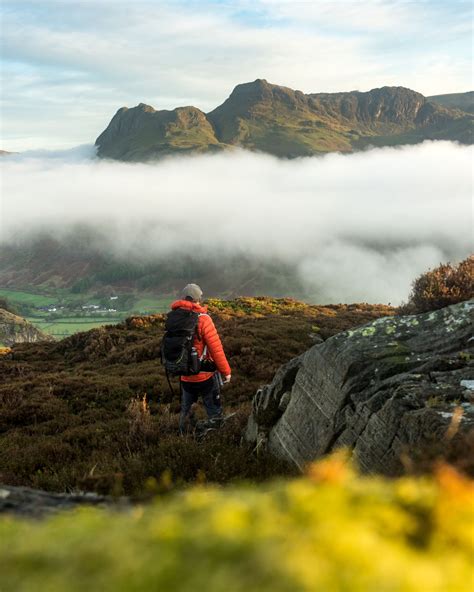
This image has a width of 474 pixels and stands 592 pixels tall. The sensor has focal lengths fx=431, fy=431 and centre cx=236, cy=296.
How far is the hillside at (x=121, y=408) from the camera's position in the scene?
7238mm

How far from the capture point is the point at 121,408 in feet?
42.7

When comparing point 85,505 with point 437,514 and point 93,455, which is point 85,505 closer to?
point 437,514

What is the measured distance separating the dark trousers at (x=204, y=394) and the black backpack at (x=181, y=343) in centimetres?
66

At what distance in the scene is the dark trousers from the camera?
9.23 m

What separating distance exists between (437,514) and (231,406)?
11.0 m

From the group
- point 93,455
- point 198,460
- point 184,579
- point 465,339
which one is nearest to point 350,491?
point 184,579

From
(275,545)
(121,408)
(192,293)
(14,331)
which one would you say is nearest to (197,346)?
(192,293)

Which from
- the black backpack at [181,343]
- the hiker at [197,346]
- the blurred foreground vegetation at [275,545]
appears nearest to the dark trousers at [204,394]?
the hiker at [197,346]

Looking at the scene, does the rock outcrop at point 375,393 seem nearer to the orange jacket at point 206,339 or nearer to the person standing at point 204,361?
the person standing at point 204,361

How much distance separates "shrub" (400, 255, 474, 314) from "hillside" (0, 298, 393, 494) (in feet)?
17.8

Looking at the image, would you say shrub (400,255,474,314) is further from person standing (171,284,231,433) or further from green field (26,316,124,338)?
green field (26,316,124,338)

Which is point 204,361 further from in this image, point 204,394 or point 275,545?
point 275,545

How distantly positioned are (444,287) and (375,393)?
10.8 meters

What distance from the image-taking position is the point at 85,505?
263 cm
